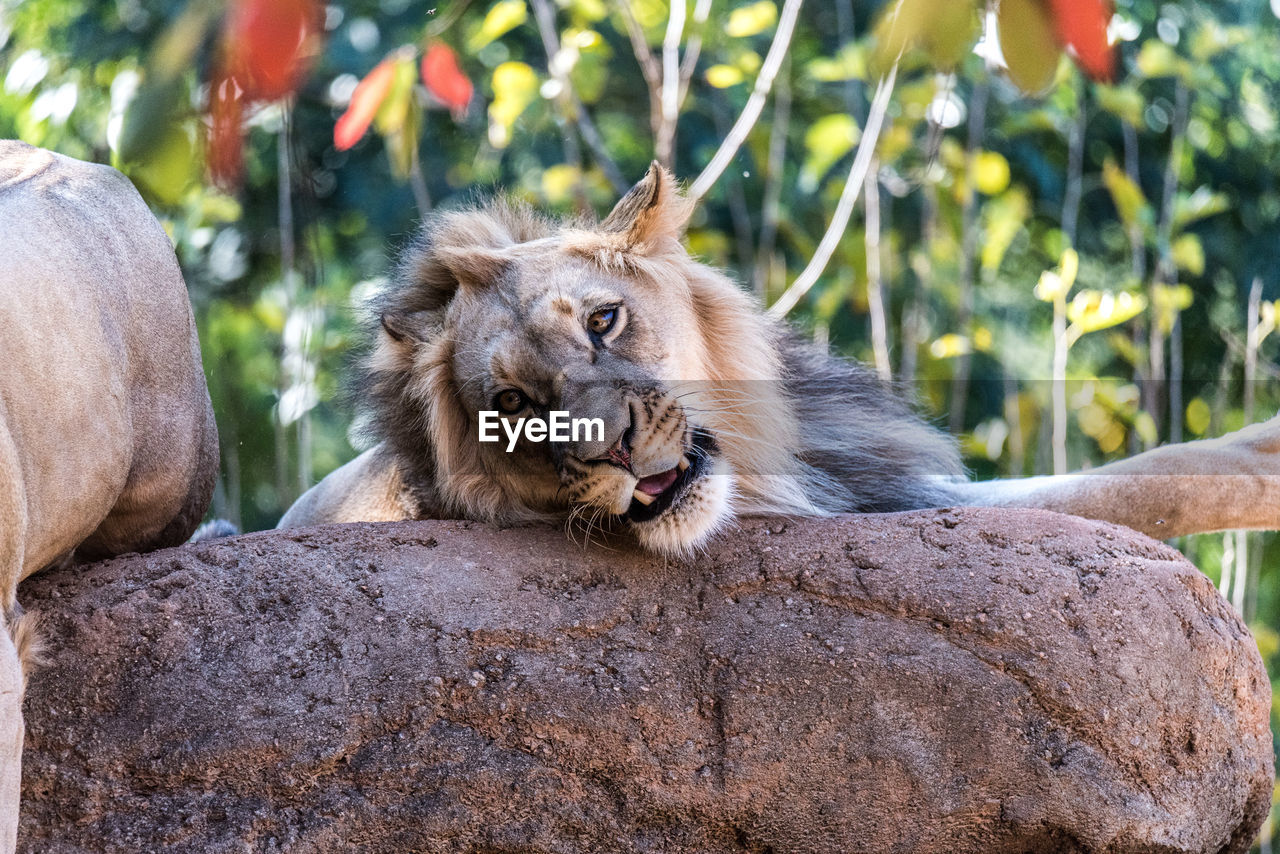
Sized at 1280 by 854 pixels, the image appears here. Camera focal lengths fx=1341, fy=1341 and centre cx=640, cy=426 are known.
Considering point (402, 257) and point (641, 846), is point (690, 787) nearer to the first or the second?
point (641, 846)

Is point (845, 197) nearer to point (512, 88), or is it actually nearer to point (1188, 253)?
point (512, 88)

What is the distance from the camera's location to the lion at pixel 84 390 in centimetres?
207

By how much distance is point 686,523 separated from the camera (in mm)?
2568

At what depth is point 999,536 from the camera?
8.59 ft

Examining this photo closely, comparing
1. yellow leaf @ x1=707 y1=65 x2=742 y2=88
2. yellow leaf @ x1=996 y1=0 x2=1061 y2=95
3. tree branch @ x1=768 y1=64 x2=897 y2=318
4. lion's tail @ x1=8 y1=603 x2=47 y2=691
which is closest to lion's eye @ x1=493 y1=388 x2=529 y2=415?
lion's tail @ x1=8 y1=603 x2=47 y2=691

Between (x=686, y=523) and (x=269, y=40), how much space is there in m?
1.50

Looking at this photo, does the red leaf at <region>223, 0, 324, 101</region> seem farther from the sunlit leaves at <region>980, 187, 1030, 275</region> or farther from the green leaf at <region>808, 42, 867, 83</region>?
the sunlit leaves at <region>980, 187, 1030, 275</region>

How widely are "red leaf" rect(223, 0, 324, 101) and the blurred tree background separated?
2.56 m

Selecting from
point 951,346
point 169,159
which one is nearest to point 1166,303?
point 951,346

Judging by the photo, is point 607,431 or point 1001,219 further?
point 1001,219

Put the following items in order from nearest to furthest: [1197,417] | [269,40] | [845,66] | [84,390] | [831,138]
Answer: [269,40]
[84,390]
[1197,417]
[831,138]
[845,66]

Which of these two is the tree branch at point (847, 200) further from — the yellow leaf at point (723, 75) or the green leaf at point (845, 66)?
the yellow leaf at point (723, 75)

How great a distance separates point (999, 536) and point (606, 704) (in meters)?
0.85

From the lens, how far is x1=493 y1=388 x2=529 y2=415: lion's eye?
2781 millimetres
